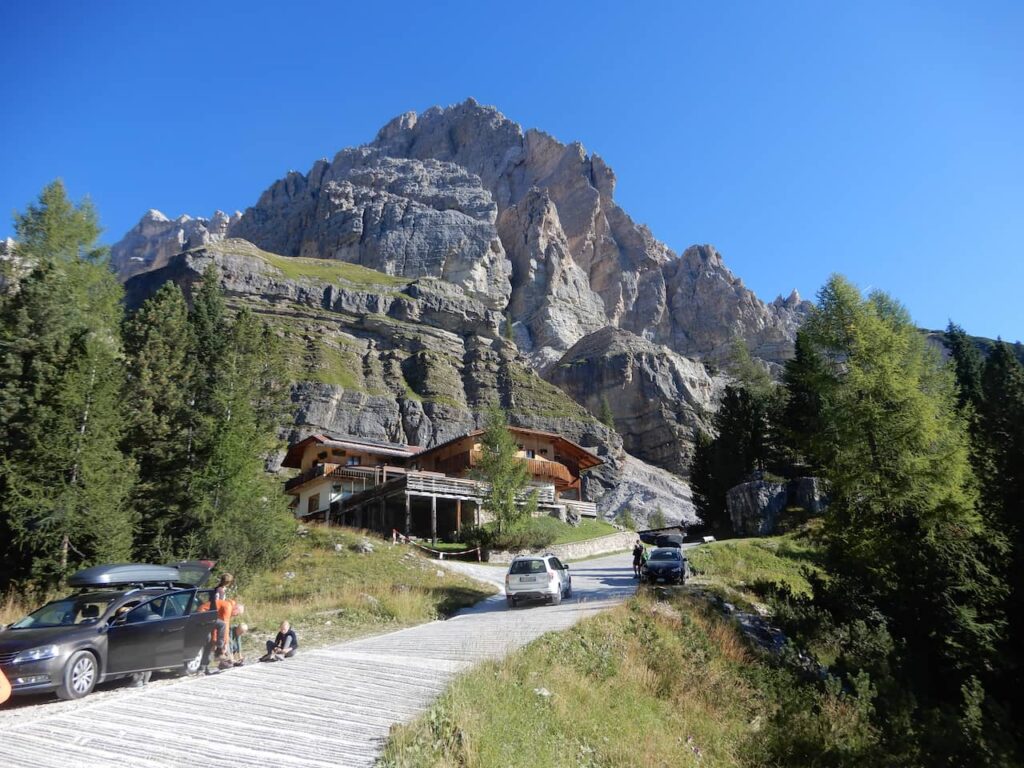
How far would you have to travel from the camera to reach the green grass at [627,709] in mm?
6926

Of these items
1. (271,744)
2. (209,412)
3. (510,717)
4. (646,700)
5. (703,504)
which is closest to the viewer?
(271,744)

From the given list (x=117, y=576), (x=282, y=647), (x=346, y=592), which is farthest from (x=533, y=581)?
(x=117, y=576)

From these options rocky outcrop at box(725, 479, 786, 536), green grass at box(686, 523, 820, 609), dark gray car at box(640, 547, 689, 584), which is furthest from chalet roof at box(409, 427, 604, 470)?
dark gray car at box(640, 547, 689, 584)

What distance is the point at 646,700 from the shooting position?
10281 mm

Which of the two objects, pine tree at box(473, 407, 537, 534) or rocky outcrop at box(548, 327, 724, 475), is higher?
rocky outcrop at box(548, 327, 724, 475)

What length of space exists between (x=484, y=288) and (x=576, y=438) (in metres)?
66.5

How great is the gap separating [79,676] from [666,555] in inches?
797

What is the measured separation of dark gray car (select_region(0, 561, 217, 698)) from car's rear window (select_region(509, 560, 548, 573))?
10.7 meters

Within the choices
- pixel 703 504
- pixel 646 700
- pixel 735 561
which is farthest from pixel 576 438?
pixel 646 700

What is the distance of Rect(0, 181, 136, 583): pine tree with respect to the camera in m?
18.9

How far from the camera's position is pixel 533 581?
20328 millimetres

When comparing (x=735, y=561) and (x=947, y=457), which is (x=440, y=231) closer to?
(x=735, y=561)

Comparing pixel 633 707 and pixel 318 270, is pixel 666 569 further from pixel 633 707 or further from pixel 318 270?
pixel 318 270

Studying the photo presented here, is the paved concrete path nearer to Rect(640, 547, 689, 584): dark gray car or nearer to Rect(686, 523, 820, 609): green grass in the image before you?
Rect(640, 547, 689, 584): dark gray car
